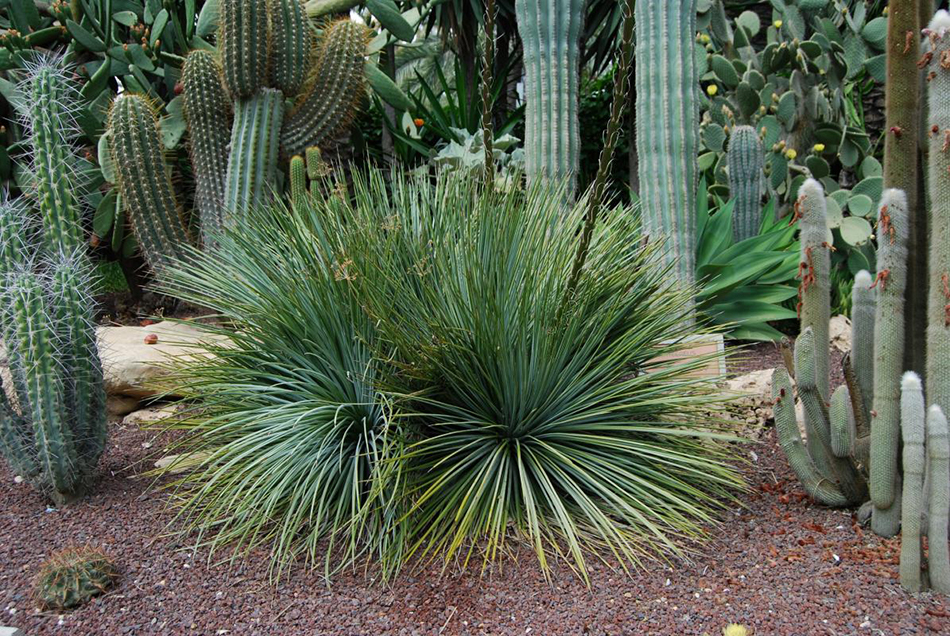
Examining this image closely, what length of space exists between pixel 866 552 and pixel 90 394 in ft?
9.43

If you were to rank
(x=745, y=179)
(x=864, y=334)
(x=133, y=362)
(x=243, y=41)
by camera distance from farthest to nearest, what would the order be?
(x=745, y=179) < (x=243, y=41) < (x=133, y=362) < (x=864, y=334)

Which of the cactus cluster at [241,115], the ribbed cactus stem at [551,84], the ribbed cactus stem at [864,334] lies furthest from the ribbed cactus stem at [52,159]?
the ribbed cactus stem at [864,334]

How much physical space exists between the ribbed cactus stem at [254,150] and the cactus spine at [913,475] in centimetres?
370

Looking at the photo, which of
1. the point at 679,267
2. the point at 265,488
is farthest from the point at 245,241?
the point at 679,267

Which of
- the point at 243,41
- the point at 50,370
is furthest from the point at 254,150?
the point at 50,370

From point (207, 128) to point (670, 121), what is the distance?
293 centimetres

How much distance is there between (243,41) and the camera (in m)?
4.90

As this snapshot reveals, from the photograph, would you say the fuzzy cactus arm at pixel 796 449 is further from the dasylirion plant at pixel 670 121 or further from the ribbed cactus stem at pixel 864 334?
the dasylirion plant at pixel 670 121

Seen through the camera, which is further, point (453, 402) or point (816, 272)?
point (453, 402)

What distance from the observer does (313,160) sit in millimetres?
4801

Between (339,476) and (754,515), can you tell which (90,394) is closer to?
(339,476)

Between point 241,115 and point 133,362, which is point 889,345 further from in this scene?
point 241,115

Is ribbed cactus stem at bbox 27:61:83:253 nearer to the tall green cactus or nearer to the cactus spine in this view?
the tall green cactus

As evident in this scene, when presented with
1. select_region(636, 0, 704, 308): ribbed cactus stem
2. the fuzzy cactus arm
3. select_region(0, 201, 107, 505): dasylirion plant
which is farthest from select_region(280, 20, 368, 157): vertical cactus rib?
the fuzzy cactus arm
